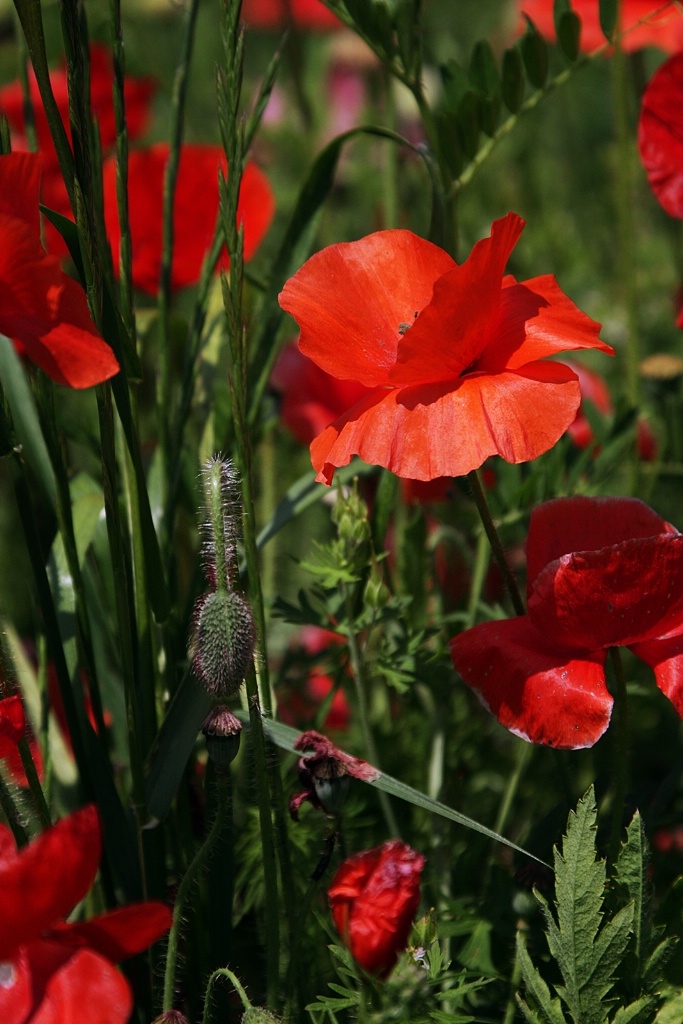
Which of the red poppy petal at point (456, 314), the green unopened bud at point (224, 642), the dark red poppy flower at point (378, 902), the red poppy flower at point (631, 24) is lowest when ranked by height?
the dark red poppy flower at point (378, 902)

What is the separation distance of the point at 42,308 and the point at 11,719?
243 millimetres

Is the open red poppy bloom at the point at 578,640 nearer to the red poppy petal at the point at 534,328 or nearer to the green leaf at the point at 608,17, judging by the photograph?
the red poppy petal at the point at 534,328

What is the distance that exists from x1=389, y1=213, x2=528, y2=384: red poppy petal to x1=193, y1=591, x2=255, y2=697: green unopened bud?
176 mm

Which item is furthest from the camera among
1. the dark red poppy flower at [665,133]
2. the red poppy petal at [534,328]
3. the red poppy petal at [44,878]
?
the dark red poppy flower at [665,133]

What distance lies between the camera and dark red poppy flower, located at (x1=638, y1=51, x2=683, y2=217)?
0.97 metres

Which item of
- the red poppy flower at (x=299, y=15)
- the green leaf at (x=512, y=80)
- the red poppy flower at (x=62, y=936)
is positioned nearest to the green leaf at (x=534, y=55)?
the green leaf at (x=512, y=80)

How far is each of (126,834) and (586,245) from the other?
2.05m

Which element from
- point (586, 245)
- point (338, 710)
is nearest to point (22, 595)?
point (338, 710)

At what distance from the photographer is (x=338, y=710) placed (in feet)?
5.05

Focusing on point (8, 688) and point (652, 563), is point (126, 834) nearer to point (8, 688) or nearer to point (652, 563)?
point (8, 688)

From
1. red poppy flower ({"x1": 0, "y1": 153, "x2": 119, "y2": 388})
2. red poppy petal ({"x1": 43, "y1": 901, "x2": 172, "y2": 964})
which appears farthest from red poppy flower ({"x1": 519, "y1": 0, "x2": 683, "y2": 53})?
red poppy petal ({"x1": 43, "y1": 901, "x2": 172, "y2": 964})

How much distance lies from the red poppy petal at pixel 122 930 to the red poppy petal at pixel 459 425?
28 centimetres

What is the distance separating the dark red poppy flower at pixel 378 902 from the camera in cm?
75

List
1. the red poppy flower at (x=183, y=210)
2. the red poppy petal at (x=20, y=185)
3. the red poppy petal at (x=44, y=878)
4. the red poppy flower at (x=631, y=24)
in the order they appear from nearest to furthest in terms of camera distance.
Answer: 1. the red poppy petal at (x=44, y=878)
2. the red poppy petal at (x=20, y=185)
3. the red poppy flower at (x=183, y=210)
4. the red poppy flower at (x=631, y=24)
